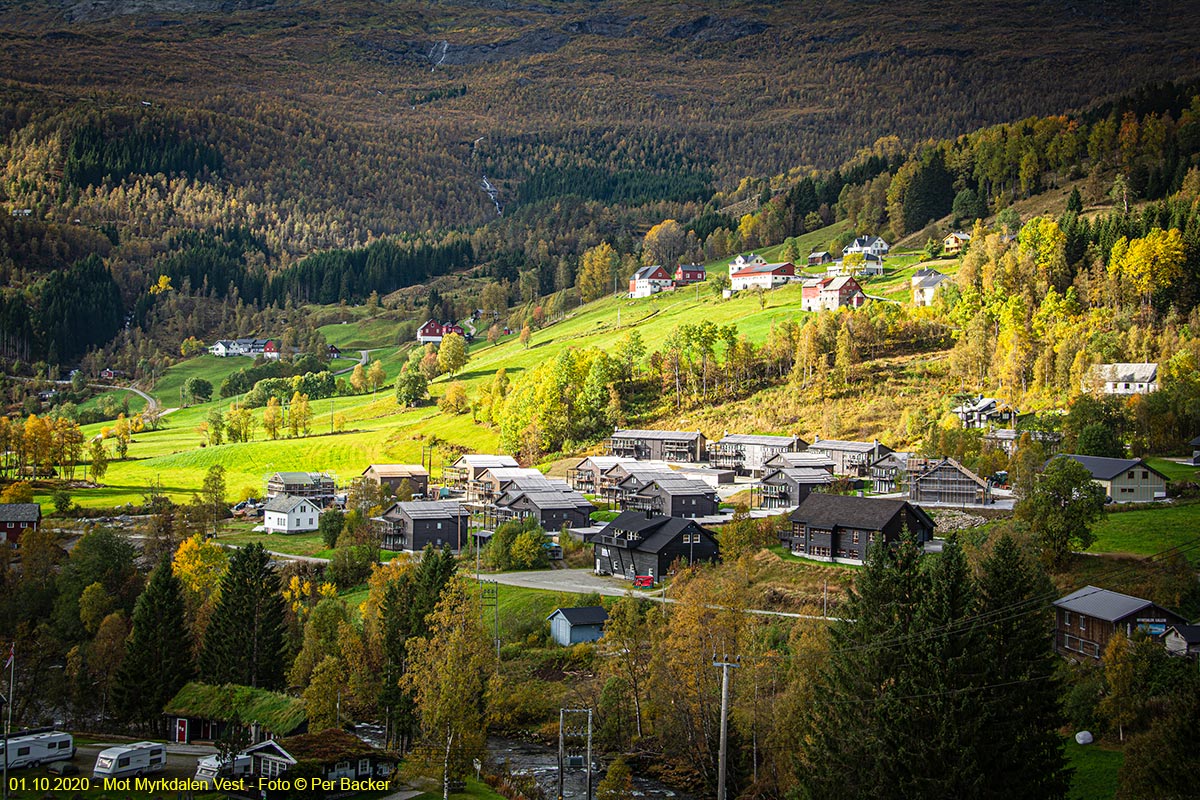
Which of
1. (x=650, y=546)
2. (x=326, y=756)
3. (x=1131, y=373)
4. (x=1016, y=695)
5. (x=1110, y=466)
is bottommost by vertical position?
(x=326, y=756)

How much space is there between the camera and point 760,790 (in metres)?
43.2

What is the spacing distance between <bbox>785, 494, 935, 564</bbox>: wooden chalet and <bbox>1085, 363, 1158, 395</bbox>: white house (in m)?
28.7

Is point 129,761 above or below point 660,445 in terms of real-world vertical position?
below

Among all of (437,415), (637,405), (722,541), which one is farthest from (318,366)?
(722,541)

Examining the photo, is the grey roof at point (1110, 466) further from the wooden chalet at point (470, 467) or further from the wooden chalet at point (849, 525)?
the wooden chalet at point (470, 467)

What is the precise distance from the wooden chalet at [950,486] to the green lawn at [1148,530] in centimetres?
1038

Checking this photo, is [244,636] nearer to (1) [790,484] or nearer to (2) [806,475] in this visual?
(1) [790,484]

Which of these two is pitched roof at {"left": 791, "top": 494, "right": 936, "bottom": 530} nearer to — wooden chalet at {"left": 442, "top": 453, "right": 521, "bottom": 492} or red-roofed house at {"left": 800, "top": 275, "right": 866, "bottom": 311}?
wooden chalet at {"left": 442, "top": 453, "right": 521, "bottom": 492}

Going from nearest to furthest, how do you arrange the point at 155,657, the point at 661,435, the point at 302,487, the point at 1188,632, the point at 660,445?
the point at 1188,632 → the point at 155,657 → the point at 302,487 → the point at 660,445 → the point at 661,435

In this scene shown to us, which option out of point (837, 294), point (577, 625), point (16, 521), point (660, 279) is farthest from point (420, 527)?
point (660, 279)

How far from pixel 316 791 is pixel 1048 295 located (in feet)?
287

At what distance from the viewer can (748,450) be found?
330 feet

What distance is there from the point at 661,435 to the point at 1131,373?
134 ft

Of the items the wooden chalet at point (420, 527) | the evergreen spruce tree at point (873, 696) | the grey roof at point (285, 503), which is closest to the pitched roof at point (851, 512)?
the wooden chalet at point (420, 527)
